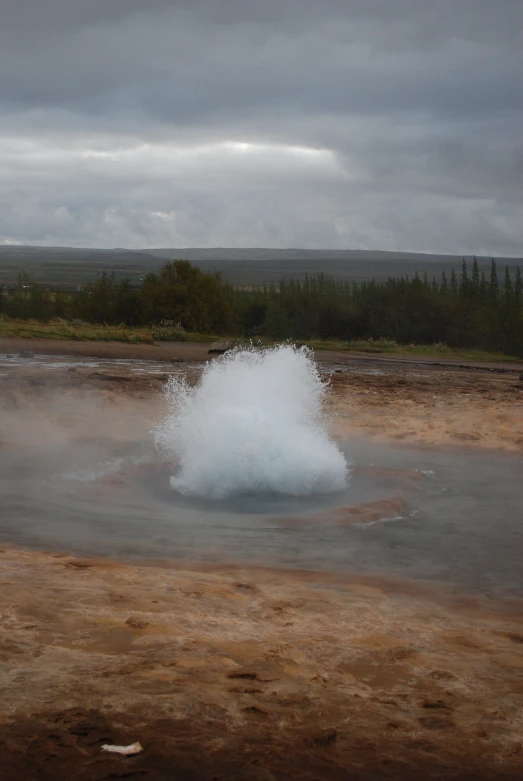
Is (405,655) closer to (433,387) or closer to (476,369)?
(433,387)

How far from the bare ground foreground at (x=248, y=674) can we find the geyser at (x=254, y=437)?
9.50ft

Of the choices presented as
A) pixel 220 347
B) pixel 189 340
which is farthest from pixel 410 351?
pixel 189 340

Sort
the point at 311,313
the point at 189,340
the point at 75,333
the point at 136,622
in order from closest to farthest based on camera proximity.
A: the point at 136,622 < the point at 75,333 < the point at 189,340 < the point at 311,313

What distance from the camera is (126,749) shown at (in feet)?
11.9

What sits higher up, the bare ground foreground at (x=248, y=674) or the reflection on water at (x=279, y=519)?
the bare ground foreground at (x=248, y=674)

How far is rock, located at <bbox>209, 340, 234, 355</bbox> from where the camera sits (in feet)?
88.0

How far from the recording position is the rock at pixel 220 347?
26.8 metres

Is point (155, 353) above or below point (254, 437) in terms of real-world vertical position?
below

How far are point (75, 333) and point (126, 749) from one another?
1045 inches

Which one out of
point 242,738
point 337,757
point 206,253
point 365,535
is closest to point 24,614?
point 242,738

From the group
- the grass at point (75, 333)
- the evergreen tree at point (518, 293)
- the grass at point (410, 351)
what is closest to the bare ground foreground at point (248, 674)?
the grass at point (410, 351)

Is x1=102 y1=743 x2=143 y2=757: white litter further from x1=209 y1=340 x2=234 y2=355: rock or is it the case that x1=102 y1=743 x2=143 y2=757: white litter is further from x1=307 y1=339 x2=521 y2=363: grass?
x1=307 y1=339 x2=521 y2=363: grass

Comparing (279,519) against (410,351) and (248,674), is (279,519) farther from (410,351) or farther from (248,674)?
(410,351)

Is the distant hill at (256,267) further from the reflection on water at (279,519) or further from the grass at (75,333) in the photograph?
the reflection on water at (279,519)
